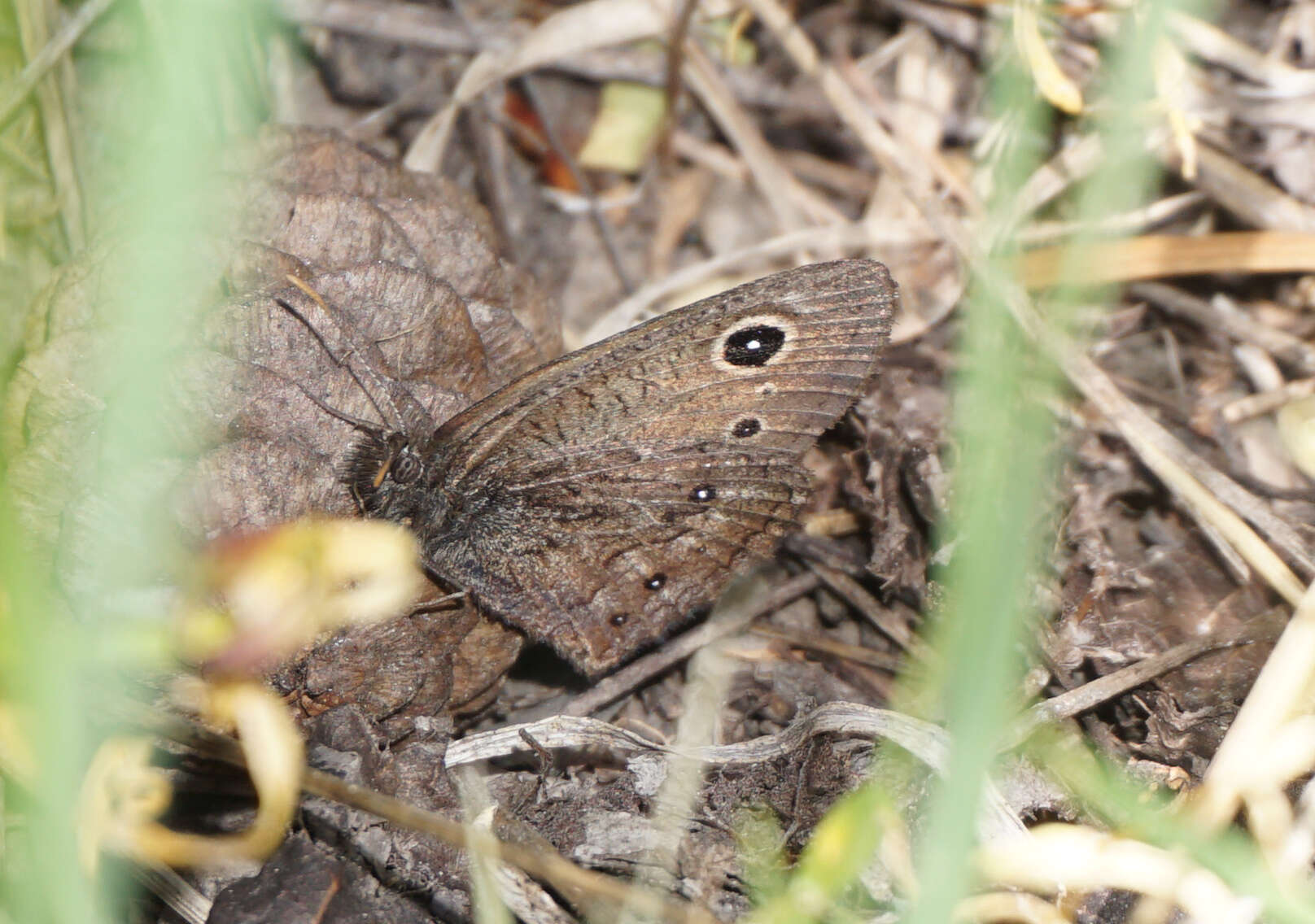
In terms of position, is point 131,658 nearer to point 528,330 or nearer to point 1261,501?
point 528,330

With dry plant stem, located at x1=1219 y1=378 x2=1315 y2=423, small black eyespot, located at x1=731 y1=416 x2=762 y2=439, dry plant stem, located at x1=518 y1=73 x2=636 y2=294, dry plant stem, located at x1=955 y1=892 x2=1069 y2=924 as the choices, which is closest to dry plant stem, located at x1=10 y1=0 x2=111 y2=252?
dry plant stem, located at x1=518 y1=73 x2=636 y2=294

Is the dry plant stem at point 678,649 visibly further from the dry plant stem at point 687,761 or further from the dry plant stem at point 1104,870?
the dry plant stem at point 1104,870

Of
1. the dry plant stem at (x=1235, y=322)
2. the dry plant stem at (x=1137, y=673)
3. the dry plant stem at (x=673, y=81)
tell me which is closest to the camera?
the dry plant stem at (x=1137, y=673)

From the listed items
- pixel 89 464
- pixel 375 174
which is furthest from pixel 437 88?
pixel 89 464

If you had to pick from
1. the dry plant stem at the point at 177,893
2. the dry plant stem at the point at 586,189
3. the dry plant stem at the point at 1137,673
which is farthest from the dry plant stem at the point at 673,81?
the dry plant stem at the point at 177,893

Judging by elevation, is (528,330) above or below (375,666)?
above
